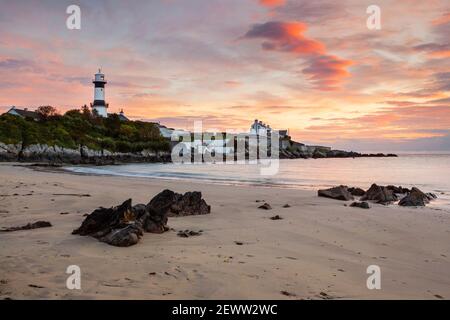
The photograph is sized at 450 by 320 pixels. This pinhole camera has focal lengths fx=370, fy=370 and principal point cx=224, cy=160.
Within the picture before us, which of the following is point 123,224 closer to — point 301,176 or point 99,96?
point 301,176

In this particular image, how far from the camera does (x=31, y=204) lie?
12172mm

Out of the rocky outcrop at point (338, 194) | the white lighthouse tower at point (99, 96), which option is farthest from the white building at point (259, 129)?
the rocky outcrop at point (338, 194)

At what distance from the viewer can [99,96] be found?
93.6 m

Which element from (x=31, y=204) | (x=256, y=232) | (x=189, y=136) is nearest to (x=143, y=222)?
(x=256, y=232)

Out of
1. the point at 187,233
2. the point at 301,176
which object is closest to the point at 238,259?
the point at 187,233

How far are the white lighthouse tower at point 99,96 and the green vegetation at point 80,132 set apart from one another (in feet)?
7.75

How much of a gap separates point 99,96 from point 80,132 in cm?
2434

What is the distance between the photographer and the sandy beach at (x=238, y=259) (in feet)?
15.9

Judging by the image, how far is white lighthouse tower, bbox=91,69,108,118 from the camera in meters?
91.9

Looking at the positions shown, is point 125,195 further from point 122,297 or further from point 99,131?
point 99,131

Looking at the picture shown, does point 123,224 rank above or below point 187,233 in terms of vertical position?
above

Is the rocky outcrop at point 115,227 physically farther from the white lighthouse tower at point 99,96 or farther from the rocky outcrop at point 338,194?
the white lighthouse tower at point 99,96

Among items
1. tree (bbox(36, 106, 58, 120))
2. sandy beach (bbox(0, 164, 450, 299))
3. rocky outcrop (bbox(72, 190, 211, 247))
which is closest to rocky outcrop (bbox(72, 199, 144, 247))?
rocky outcrop (bbox(72, 190, 211, 247))
